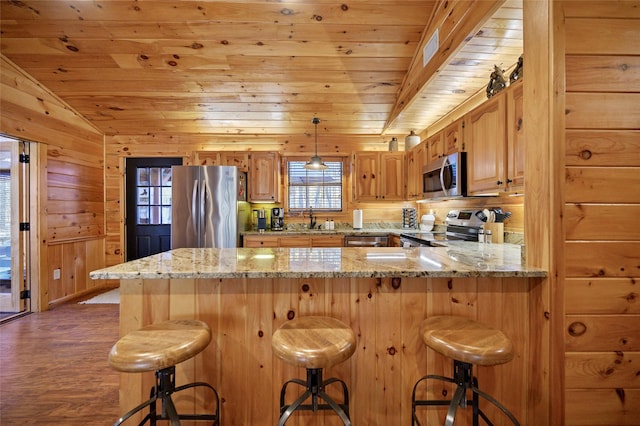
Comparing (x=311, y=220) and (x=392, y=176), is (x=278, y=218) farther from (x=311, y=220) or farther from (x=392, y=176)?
(x=392, y=176)

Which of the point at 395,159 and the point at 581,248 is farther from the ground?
the point at 395,159

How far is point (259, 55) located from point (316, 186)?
2.12m

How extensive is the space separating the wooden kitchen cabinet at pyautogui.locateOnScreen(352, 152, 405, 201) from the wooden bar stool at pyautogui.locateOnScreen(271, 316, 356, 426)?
3175 mm

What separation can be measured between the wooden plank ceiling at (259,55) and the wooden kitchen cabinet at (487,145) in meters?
0.38

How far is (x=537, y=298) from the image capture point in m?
1.34

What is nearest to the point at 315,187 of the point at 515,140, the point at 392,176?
the point at 392,176

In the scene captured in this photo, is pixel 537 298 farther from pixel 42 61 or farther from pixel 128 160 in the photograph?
pixel 128 160

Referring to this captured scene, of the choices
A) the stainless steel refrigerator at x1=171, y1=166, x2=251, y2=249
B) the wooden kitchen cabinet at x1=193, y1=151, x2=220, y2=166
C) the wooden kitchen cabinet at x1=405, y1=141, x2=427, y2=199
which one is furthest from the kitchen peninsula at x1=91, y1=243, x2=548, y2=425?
the wooden kitchen cabinet at x1=193, y1=151, x2=220, y2=166

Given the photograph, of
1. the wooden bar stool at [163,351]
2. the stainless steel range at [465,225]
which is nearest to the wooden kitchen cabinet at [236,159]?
the stainless steel range at [465,225]

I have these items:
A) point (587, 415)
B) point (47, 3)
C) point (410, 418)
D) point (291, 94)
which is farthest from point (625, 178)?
point (47, 3)

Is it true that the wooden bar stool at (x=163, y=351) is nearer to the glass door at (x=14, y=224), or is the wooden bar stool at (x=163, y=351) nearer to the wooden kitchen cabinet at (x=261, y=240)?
the wooden kitchen cabinet at (x=261, y=240)

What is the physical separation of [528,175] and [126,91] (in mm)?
4481

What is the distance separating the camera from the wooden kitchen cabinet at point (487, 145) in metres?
2.06

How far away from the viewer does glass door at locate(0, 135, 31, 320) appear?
10.9 feet
